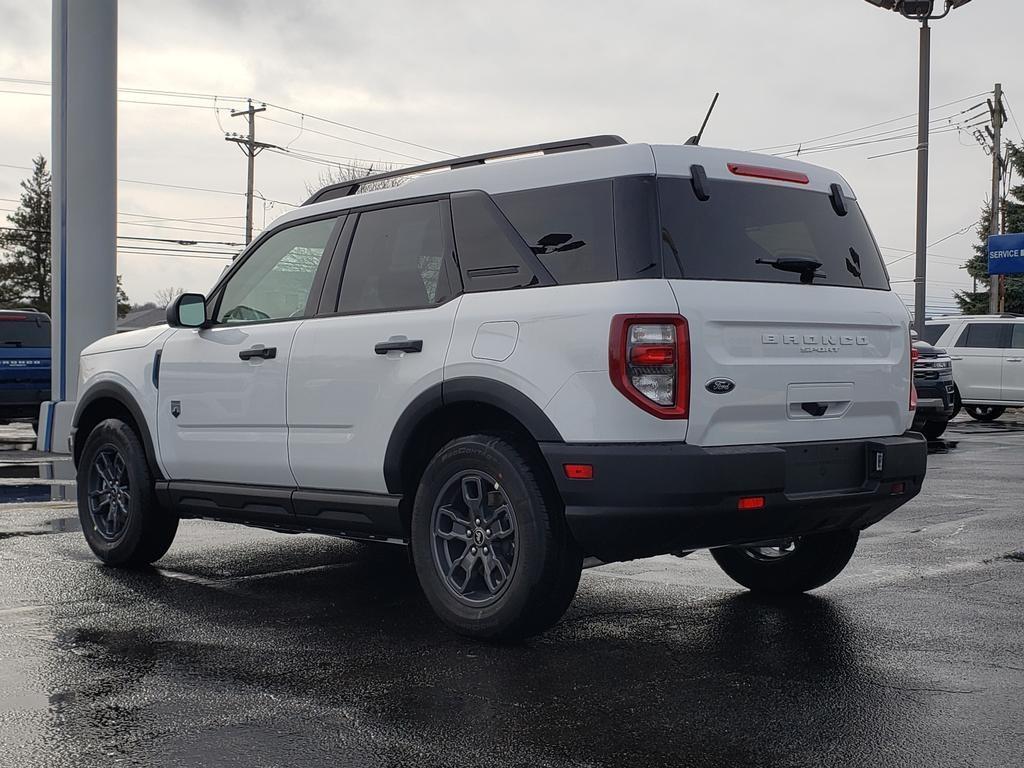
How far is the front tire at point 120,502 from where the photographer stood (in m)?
6.96

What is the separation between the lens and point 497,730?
13.2 ft

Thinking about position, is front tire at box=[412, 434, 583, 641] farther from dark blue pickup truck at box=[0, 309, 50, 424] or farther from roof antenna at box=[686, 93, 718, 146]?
dark blue pickup truck at box=[0, 309, 50, 424]

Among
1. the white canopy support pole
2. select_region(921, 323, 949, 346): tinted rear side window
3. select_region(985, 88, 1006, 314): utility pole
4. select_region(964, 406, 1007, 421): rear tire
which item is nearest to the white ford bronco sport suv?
the white canopy support pole

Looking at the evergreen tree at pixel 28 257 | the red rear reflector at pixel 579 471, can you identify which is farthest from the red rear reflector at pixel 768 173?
the evergreen tree at pixel 28 257

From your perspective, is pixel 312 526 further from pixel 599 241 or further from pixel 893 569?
pixel 893 569

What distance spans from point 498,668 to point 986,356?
18.2 metres

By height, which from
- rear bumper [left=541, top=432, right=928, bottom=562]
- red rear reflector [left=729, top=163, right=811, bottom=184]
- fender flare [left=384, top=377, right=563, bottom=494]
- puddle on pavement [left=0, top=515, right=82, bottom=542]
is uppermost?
red rear reflector [left=729, top=163, right=811, bottom=184]

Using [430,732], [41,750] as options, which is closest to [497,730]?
[430,732]

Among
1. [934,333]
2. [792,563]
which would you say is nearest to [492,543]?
[792,563]

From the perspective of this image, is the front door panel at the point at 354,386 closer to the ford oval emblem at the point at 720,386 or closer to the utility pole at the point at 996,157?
the ford oval emblem at the point at 720,386

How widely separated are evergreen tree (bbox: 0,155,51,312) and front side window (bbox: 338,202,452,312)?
8080cm

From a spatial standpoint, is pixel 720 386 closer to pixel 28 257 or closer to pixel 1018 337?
pixel 1018 337

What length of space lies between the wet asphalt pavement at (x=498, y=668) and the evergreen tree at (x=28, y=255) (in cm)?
8042

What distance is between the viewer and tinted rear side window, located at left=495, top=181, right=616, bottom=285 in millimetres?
4945
